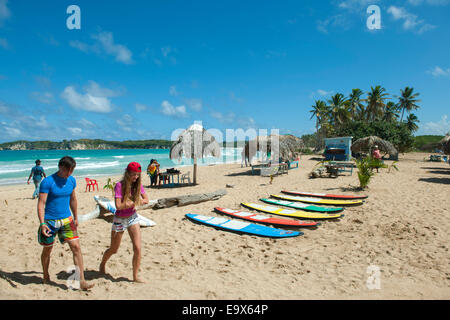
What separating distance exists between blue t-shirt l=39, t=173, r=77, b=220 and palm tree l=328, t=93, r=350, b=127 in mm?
40306

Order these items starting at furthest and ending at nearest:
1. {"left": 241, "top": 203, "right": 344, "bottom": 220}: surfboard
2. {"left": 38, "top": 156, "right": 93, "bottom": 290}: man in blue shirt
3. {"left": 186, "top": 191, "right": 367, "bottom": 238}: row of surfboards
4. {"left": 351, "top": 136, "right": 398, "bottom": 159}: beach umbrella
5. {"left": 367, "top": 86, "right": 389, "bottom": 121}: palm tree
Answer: {"left": 367, "top": 86, "right": 389, "bottom": 121}: palm tree, {"left": 351, "top": 136, "right": 398, "bottom": 159}: beach umbrella, {"left": 241, "top": 203, "right": 344, "bottom": 220}: surfboard, {"left": 186, "top": 191, "right": 367, "bottom": 238}: row of surfboards, {"left": 38, "top": 156, "right": 93, "bottom": 290}: man in blue shirt

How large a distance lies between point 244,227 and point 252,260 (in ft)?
4.19

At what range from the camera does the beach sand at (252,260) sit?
2.76m

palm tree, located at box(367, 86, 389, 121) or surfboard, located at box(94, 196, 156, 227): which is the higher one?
palm tree, located at box(367, 86, 389, 121)

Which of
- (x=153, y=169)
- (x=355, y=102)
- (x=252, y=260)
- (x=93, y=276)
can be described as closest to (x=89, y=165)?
(x=153, y=169)

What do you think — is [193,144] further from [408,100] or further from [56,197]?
[408,100]

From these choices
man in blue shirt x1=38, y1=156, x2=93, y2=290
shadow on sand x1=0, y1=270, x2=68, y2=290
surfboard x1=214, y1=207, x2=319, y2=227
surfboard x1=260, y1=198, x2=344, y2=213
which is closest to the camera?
man in blue shirt x1=38, y1=156, x2=93, y2=290

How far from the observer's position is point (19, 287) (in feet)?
8.70

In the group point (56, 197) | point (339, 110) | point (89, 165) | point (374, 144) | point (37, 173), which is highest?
point (339, 110)

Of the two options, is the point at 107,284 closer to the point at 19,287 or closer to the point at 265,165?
the point at 19,287

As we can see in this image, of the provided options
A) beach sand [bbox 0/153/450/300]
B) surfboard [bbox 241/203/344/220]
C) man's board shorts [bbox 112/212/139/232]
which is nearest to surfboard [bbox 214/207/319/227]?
beach sand [bbox 0/153/450/300]

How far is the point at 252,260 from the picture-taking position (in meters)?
3.70

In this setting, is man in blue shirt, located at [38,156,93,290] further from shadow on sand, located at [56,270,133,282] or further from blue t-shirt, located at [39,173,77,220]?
shadow on sand, located at [56,270,133,282]

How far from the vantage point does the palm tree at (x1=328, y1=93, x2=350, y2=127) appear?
3662cm
